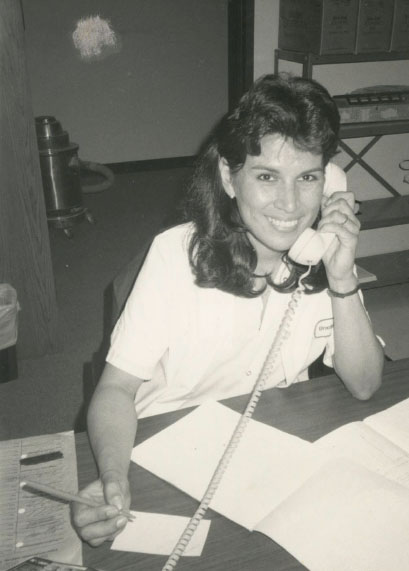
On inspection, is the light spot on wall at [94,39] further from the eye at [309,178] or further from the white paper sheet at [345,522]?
the white paper sheet at [345,522]

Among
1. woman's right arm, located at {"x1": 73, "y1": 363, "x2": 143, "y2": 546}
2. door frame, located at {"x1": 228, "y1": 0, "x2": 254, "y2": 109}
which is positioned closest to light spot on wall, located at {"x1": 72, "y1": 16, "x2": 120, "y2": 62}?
door frame, located at {"x1": 228, "y1": 0, "x2": 254, "y2": 109}

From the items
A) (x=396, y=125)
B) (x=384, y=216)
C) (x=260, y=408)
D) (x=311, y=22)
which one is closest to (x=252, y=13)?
(x=311, y=22)

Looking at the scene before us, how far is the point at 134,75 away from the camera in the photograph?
544 centimetres

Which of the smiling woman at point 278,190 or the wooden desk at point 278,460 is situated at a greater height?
the smiling woman at point 278,190

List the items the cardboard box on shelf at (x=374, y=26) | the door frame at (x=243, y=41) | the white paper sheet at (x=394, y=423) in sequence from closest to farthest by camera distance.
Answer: the white paper sheet at (x=394, y=423) → the cardboard box on shelf at (x=374, y=26) → the door frame at (x=243, y=41)

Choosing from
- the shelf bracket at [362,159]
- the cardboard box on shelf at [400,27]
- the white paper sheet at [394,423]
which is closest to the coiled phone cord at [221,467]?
the white paper sheet at [394,423]

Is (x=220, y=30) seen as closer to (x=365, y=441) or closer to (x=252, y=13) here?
(x=252, y=13)

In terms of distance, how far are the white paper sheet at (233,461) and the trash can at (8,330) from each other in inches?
64.9

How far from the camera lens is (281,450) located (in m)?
0.97

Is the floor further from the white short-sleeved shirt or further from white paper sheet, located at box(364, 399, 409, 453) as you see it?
white paper sheet, located at box(364, 399, 409, 453)

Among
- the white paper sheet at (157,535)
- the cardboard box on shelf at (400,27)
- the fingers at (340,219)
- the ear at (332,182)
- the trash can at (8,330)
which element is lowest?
the trash can at (8,330)

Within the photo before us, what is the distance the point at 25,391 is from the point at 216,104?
13.4 ft

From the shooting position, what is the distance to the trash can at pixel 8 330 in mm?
2496

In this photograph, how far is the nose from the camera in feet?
3.74
